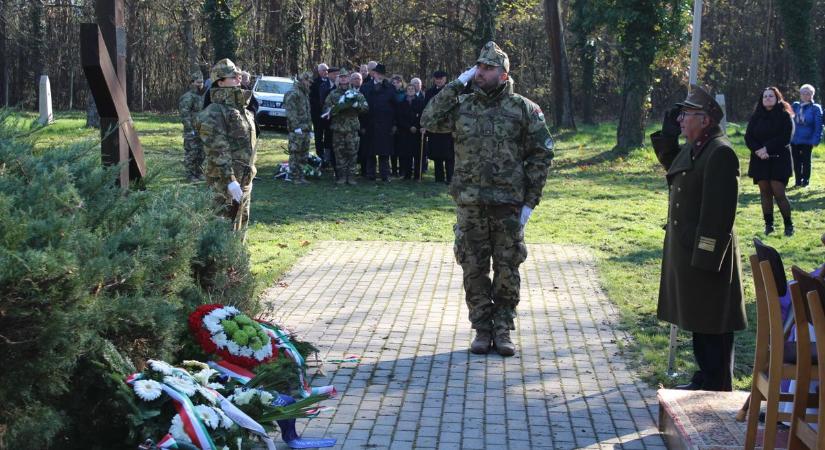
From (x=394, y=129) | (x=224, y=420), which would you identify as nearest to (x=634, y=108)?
(x=394, y=129)

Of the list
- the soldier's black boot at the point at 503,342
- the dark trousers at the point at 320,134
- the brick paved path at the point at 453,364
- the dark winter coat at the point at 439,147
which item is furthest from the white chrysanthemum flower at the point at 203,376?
the dark trousers at the point at 320,134

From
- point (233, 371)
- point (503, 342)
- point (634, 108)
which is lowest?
point (503, 342)

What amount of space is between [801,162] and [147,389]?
17186mm

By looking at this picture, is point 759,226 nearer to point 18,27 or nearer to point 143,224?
point 143,224

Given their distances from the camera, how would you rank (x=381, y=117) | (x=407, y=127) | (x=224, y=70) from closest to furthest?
1. (x=224, y=70)
2. (x=381, y=117)
3. (x=407, y=127)

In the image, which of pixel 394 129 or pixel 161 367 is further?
pixel 394 129

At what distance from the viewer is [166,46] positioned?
4081 cm

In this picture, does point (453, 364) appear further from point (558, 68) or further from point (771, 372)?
point (558, 68)

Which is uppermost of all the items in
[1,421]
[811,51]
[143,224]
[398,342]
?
[811,51]

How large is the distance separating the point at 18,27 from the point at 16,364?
40037mm

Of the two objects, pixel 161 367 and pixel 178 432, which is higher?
pixel 161 367

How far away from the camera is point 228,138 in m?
9.82

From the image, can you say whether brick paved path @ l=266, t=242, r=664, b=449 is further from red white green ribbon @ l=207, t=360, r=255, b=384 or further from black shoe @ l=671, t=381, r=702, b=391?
red white green ribbon @ l=207, t=360, r=255, b=384

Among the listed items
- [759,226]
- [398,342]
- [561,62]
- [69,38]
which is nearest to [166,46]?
[69,38]
